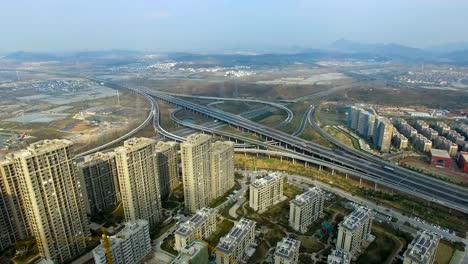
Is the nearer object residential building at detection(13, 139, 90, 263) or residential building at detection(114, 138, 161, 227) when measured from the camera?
residential building at detection(13, 139, 90, 263)

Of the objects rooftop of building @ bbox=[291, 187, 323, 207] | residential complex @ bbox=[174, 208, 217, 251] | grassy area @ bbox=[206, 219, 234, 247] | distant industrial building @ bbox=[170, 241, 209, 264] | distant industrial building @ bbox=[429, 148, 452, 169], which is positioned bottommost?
grassy area @ bbox=[206, 219, 234, 247]

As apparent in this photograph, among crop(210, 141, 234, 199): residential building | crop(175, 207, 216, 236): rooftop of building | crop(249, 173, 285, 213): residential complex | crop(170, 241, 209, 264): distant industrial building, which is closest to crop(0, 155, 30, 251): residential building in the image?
crop(175, 207, 216, 236): rooftop of building

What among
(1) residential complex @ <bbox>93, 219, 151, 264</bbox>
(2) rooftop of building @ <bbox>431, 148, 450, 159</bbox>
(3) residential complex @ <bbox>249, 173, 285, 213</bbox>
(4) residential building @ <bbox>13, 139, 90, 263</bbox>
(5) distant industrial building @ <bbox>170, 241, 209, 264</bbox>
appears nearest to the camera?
A: (5) distant industrial building @ <bbox>170, 241, 209, 264</bbox>

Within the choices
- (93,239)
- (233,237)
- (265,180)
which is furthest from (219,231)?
(93,239)

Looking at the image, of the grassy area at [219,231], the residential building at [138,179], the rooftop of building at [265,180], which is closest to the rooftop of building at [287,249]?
the grassy area at [219,231]

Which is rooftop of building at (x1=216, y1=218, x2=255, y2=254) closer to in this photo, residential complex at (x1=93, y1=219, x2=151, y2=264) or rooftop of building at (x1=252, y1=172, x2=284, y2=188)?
rooftop of building at (x1=252, y1=172, x2=284, y2=188)
